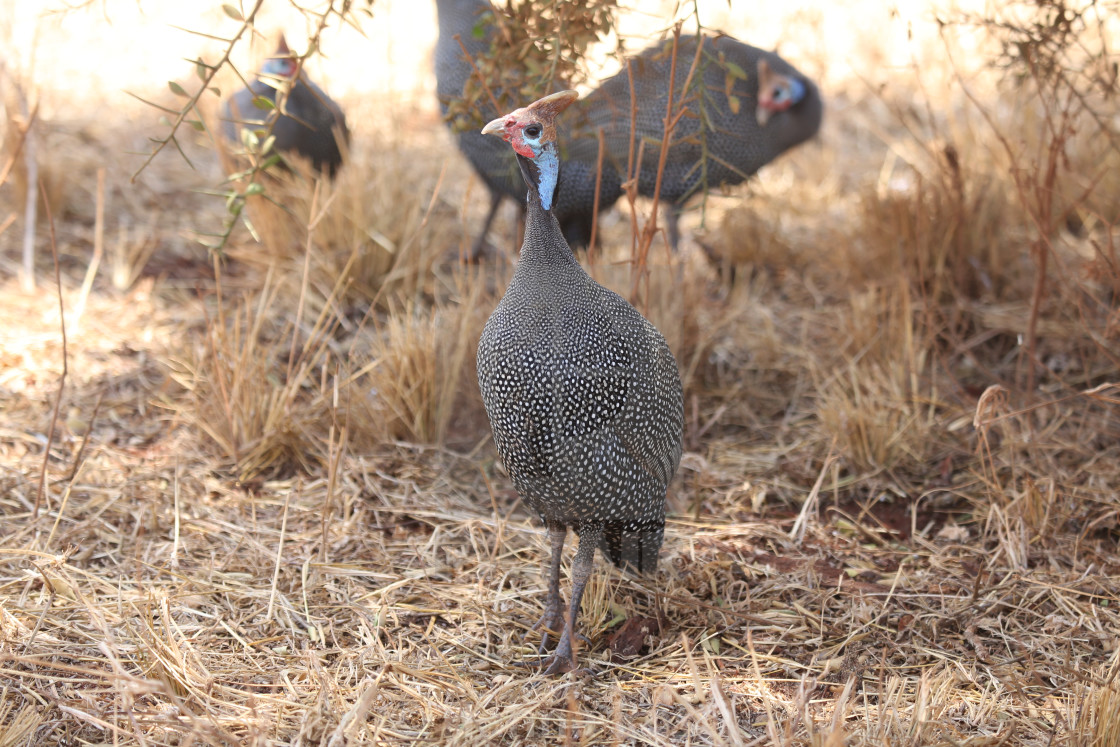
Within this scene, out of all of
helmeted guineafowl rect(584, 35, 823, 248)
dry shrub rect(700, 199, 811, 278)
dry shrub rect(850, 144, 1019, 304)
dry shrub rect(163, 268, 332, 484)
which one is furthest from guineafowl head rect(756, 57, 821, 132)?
dry shrub rect(163, 268, 332, 484)

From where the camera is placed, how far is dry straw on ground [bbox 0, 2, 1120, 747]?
7.21 feet

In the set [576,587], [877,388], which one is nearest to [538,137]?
[576,587]

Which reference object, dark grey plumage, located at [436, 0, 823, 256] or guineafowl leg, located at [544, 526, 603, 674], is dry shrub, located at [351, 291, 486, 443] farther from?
guineafowl leg, located at [544, 526, 603, 674]

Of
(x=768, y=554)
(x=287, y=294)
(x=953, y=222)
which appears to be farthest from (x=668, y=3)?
(x=768, y=554)

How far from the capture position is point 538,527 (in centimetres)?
307

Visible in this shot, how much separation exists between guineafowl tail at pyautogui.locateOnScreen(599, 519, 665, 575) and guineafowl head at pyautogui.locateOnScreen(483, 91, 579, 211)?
2.58 ft

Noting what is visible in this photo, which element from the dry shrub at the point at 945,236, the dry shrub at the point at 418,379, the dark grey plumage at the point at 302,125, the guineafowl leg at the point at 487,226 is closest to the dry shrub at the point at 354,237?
the guineafowl leg at the point at 487,226

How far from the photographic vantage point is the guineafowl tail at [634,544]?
241cm

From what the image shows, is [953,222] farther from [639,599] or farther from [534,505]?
[534,505]

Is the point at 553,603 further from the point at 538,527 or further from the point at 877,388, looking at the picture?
the point at 877,388

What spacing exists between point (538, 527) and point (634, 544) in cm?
56

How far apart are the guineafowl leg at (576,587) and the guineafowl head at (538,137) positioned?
783 millimetres

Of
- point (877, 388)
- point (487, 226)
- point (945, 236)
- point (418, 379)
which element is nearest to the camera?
point (418, 379)

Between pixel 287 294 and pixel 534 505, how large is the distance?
2.05 m
